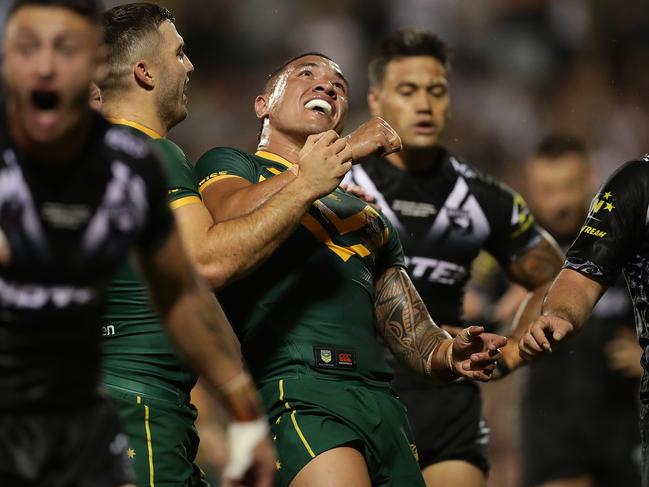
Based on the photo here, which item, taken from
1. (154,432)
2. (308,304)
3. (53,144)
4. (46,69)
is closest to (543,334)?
(308,304)

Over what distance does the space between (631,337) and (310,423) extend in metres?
4.40

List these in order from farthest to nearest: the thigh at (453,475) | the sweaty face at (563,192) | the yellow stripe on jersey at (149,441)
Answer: the sweaty face at (563,192), the thigh at (453,475), the yellow stripe on jersey at (149,441)

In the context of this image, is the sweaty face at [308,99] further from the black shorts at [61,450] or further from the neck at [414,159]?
the black shorts at [61,450]

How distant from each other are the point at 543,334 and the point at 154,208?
1865mm

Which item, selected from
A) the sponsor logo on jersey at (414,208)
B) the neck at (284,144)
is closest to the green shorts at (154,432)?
the neck at (284,144)

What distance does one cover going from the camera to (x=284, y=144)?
511 centimetres

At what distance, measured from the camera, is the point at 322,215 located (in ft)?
15.9

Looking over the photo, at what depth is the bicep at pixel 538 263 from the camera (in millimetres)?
6777

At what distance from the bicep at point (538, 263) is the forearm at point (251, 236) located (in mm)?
2668

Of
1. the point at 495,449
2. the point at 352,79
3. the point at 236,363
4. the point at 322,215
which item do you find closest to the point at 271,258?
the point at 322,215

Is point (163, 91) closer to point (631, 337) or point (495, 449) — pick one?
point (631, 337)

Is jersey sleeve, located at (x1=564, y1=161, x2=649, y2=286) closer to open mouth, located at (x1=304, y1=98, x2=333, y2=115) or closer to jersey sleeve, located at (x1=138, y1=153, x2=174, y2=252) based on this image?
open mouth, located at (x1=304, y1=98, x2=333, y2=115)

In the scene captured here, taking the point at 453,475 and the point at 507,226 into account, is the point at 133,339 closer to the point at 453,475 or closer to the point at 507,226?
the point at 453,475

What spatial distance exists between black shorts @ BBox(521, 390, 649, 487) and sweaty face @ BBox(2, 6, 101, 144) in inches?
242
